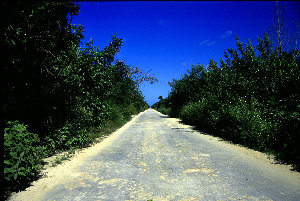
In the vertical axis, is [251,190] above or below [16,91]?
below

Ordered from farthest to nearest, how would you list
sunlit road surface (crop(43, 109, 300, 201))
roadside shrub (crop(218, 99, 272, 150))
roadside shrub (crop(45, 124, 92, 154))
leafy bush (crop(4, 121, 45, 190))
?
roadside shrub (crop(218, 99, 272, 150)), roadside shrub (crop(45, 124, 92, 154)), sunlit road surface (crop(43, 109, 300, 201)), leafy bush (crop(4, 121, 45, 190))

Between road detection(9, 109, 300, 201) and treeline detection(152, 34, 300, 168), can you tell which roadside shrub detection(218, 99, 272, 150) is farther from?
road detection(9, 109, 300, 201)

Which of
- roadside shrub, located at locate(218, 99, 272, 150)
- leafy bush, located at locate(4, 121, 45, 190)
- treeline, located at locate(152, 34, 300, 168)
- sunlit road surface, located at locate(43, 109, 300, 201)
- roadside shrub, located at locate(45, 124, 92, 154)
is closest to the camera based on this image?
leafy bush, located at locate(4, 121, 45, 190)

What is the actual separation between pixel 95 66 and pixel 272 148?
8685 millimetres

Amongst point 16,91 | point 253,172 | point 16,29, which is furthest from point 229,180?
point 16,91

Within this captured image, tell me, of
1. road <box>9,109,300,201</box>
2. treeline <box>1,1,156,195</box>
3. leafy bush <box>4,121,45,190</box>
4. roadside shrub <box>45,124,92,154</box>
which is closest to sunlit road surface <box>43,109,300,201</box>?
road <box>9,109,300,201</box>

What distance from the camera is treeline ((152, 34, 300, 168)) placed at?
5.96 m

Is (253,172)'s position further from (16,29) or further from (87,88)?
(87,88)

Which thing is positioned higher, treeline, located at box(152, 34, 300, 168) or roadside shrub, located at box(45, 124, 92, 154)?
treeline, located at box(152, 34, 300, 168)

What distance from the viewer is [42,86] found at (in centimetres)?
604

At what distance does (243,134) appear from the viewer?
27.6 ft

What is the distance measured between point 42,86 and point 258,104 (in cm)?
1046

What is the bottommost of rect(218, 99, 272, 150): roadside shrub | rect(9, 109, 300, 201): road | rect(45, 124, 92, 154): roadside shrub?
rect(9, 109, 300, 201): road

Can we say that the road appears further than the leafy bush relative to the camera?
Yes
